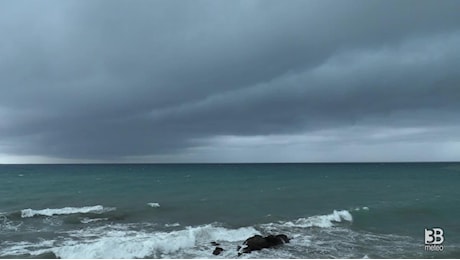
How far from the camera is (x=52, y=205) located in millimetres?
38406

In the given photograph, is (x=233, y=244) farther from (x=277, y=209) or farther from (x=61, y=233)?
(x=277, y=209)

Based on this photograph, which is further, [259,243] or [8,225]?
[8,225]

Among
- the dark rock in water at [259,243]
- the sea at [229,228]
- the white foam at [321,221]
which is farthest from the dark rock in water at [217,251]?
the white foam at [321,221]

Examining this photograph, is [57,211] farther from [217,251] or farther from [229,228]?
[217,251]

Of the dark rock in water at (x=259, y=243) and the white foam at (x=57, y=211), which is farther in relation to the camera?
the white foam at (x=57, y=211)

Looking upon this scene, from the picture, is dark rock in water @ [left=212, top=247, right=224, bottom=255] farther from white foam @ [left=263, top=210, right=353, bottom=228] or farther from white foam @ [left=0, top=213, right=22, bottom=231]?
white foam @ [left=0, top=213, right=22, bottom=231]

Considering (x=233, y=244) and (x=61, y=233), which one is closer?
(x=233, y=244)

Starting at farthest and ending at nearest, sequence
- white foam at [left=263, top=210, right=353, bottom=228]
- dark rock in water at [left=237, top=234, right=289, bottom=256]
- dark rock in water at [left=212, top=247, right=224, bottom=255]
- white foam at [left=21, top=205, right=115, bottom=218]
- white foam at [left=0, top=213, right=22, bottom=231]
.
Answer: white foam at [left=21, top=205, right=115, bottom=218] → white foam at [left=263, top=210, right=353, bottom=228] → white foam at [left=0, top=213, right=22, bottom=231] → dark rock in water at [left=237, top=234, right=289, bottom=256] → dark rock in water at [left=212, top=247, right=224, bottom=255]

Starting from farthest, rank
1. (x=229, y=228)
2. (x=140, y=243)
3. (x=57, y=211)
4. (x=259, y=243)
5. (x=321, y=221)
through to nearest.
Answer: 1. (x=57, y=211)
2. (x=321, y=221)
3. (x=229, y=228)
4. (x=140, y=243)
5. (x=259, y=243)

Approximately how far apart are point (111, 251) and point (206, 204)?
19838mm

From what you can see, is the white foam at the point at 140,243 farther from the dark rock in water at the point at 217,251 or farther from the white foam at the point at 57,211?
the white foam at the point at 57,211

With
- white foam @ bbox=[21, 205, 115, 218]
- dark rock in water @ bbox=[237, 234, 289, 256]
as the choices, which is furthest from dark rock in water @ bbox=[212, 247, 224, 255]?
white foam @ bbox=[21, 205, 115, 218]

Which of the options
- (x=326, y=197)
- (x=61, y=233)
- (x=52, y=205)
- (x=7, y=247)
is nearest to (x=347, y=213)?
(x=326, y=197)

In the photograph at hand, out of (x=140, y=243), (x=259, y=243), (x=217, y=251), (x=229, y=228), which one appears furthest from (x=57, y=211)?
(x=259, y=243)
